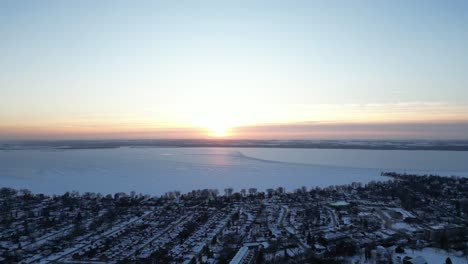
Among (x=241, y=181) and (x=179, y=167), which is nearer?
(x=241, y=181)

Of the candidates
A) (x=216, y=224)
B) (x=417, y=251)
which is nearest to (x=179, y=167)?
(x=216, y=224)

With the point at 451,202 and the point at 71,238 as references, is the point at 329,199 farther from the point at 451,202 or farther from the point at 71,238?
the point at 71,238

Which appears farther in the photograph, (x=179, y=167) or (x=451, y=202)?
(x=179, y=167)

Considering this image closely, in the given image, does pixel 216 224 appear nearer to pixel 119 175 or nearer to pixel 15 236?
pixel 15 236

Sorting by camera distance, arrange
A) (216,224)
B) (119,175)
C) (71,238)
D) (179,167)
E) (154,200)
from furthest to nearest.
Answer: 1. (179,167)
2. (119,175)
3. (154,200)
4. (216,224)
5. (71,238)

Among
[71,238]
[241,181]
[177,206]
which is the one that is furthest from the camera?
[241,181]

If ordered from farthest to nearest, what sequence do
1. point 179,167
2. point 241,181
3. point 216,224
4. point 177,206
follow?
1. point 179,167
2. point 241,181
3. point 177,206
4. point 216,224

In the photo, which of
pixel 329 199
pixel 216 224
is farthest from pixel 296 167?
pixel 216 224

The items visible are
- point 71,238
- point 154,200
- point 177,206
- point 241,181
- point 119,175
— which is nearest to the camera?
point 71,238
